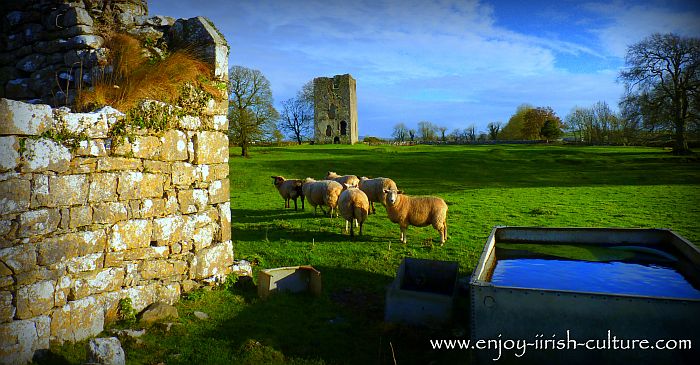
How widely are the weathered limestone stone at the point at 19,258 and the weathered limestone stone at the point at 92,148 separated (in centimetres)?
140

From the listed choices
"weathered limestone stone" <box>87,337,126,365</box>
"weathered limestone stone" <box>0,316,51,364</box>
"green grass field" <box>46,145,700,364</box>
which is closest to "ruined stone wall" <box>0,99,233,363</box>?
"weathered limestone stone" <box>0,316,51,364</box>

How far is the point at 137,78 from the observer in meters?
7.35

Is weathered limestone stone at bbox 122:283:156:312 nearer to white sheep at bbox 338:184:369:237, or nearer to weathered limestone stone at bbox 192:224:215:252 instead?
weathered limestone stone at bbox 192:224:215:252

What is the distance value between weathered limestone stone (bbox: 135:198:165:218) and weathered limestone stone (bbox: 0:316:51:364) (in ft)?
6.36

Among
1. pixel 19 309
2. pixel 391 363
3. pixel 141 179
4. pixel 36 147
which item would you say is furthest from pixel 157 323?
pixel 391 363

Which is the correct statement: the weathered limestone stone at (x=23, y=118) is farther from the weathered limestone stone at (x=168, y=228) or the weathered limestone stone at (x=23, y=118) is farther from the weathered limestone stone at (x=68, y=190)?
the weathered limestone stone at (x=168, y=228)

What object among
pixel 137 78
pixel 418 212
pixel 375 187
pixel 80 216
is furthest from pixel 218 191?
pixel 375 187

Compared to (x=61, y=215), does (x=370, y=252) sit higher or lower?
lower

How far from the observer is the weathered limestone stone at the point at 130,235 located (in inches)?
255

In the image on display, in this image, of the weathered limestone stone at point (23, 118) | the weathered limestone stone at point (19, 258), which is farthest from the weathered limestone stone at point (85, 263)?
the weathered limestone stone at point (23, 118)

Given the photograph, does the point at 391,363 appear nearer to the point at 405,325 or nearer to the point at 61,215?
the point at 405,325

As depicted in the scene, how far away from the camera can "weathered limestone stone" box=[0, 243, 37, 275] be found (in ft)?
16.8

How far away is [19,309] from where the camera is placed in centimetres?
523

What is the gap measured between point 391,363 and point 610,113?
7910 cm
